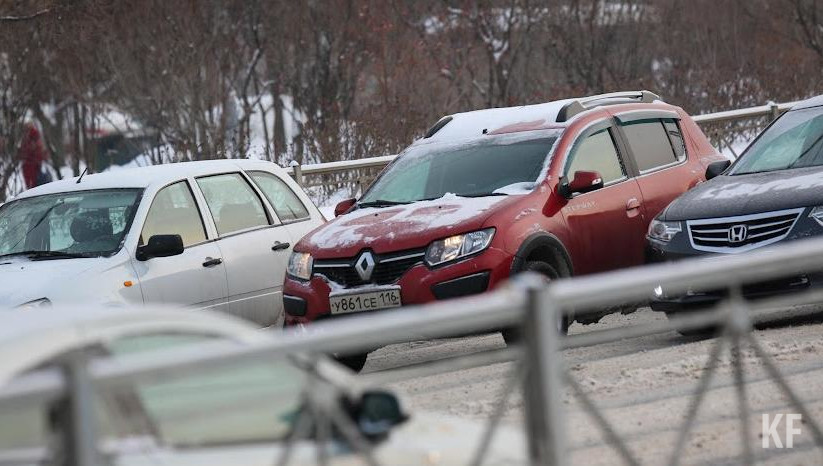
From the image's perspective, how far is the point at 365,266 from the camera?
9.50 metres

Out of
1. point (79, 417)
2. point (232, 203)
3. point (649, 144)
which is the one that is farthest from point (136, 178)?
point (79, 417)

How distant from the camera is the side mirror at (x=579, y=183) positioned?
1008 centimetres

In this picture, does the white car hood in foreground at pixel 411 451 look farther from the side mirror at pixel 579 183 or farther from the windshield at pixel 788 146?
the windshield at pixel 788 146

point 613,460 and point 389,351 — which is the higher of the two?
point 613,460

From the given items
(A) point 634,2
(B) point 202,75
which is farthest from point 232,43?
(A) point 634,2

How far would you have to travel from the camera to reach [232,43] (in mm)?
25312

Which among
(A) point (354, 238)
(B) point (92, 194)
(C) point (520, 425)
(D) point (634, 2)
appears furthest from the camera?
(D) point (634, 2)

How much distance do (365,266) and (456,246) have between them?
0.59 meters

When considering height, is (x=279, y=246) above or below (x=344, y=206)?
below

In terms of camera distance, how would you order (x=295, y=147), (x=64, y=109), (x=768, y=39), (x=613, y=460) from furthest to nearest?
(x=768, y=39) → (x=64, y=109) → (x=295, y=147) → (x=613, y=460)

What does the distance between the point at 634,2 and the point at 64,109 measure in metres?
12.0

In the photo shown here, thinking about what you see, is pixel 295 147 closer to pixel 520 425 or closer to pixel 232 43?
pixel 232 43

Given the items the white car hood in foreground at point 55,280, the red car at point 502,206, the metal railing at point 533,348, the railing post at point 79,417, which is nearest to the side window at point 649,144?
the red car at point 502,206

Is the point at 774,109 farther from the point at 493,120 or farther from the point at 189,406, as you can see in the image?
the point at 189,406
